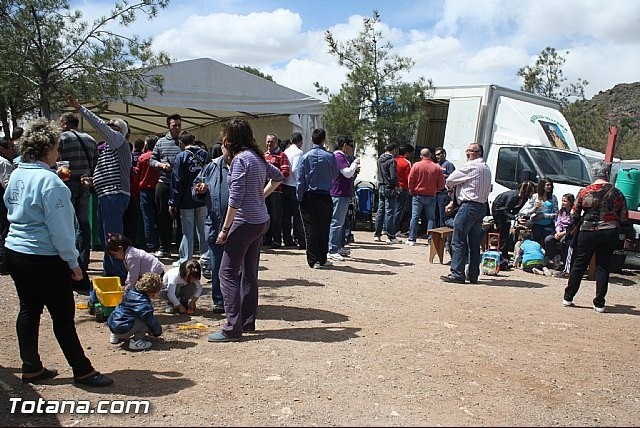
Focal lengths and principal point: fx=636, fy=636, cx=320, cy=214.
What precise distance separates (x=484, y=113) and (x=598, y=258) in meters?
6.84

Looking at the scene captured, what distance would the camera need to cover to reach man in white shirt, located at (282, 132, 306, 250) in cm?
1065

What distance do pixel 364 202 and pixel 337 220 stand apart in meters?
4.85

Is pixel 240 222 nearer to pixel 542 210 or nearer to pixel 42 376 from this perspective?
pixel 42 376

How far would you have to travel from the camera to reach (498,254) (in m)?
9.82

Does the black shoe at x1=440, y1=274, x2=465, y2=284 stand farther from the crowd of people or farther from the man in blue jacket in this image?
the man in blue jacket

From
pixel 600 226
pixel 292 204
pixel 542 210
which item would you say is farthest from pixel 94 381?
pixel 542 210

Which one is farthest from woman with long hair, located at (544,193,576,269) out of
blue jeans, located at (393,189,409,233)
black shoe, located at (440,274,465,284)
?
blue jeans, located at (393,189,409,233)

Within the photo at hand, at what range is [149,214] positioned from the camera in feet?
31.5

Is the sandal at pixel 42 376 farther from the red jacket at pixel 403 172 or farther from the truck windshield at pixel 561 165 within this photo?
the truck windshield at pixel 561 165

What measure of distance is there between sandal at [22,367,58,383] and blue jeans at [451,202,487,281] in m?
5.55

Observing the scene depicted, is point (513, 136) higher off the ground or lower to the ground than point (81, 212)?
higher

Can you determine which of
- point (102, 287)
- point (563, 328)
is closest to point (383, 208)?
point (563, 328)

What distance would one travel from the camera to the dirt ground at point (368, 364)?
4145 millimetres

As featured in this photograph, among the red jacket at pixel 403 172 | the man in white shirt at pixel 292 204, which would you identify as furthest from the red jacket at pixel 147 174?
the red jacket at pixel 403 172
